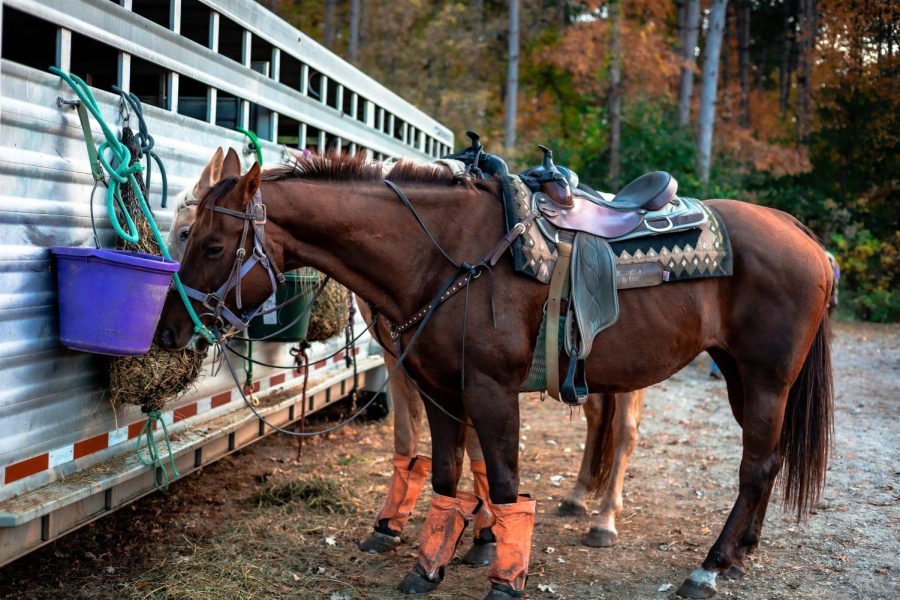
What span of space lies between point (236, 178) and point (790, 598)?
3270 millimetres

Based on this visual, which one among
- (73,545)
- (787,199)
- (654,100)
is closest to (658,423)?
(73,545)

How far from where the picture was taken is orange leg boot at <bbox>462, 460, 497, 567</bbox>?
4.28 meters

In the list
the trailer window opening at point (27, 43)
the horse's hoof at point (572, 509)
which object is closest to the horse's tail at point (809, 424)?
the horse's hoof at point (572, 509)

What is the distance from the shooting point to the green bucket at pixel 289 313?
14.5ft

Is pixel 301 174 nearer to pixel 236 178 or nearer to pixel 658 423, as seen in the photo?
pixel 236 178

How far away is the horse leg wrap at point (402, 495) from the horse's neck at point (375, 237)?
126cm

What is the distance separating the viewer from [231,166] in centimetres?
348

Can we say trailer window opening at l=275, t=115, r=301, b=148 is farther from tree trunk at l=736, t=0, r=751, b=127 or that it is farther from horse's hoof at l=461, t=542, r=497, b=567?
tree trunk at l=736, t=0, r=751, b=127

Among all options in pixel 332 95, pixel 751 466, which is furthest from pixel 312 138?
pixel 751 466

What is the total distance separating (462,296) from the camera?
3.51 m

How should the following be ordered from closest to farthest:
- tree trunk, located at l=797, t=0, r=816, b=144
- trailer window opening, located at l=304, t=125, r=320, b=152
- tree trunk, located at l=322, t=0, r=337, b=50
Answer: trailer window opening, located at l=304, t=125, r=320, b=152 → tree trunk, located at l=322, t=0, r=337, b=50 → tree trunk, located at l=797, t=0, r=816, b=144

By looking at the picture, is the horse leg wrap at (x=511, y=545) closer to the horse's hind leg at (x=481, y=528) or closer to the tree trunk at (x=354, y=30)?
the horse's hind leg at (x=481, y=528)

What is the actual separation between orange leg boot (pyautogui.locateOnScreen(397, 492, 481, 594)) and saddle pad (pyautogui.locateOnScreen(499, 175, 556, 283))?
3.94ft

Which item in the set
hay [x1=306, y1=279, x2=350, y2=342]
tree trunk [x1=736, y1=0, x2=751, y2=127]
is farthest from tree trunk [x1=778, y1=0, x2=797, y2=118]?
hay [x1=306, y1=279, x2=350, y2=342]
